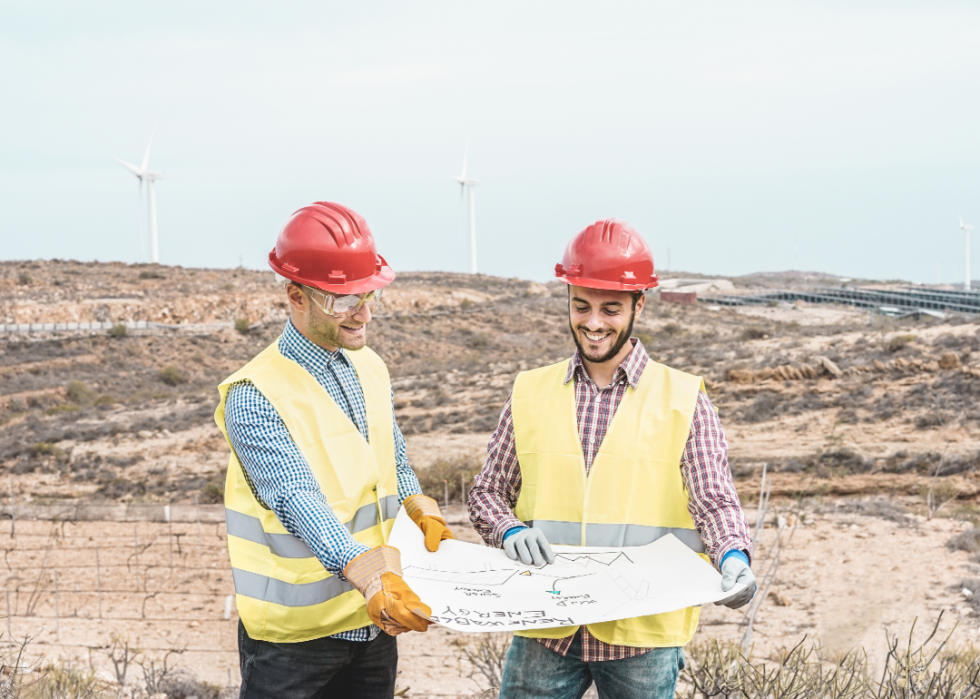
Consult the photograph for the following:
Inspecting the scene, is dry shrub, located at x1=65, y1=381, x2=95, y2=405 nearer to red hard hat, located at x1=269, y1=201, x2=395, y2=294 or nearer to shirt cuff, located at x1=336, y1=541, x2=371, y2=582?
red hard hat, located at x1=269, y1=201, x2=395, y2=294

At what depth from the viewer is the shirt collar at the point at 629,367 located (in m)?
2.66

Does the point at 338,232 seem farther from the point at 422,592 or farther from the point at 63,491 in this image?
the point at 63,491

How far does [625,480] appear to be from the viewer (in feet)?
8.35

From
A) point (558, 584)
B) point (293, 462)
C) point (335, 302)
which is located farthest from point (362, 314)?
point (558, 584)

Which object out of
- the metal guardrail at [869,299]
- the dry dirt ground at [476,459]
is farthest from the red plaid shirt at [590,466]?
the metal guardrail at [869,299]

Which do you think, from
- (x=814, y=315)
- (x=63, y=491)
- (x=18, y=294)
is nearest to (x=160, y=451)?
(x=63, y=491)

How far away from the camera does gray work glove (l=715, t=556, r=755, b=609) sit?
219 centimetres

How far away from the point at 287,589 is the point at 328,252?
104 centimetres

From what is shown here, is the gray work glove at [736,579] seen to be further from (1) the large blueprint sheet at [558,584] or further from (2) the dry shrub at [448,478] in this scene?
(2) the dry shrub at [448,478]

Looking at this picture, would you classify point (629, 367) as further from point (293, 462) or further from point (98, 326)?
point (98, 326)

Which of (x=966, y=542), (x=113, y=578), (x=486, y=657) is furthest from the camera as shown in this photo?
(x=113, y=578)

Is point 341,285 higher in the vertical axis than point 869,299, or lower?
higher

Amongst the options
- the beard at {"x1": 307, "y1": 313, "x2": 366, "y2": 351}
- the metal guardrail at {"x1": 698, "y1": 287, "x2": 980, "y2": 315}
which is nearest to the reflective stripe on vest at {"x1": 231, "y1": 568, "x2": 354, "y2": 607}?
the beard at {"x1": 307, "y1": 313, "x2": 366, "y2": 351}

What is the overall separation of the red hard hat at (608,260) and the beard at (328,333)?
2.28ft
